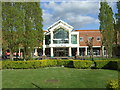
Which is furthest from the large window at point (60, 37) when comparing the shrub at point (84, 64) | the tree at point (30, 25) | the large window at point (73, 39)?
the shrub at point (84, 64)

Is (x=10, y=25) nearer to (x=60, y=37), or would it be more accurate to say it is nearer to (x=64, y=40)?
(x=60, y=37)

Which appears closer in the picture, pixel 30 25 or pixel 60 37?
pixel 30 25

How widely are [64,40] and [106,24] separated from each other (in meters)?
14.8

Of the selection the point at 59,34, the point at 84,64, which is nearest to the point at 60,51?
the point at 59,34

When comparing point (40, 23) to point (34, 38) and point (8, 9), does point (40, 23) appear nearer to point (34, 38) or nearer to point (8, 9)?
point (34, 38)

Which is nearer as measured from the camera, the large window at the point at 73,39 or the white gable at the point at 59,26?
the white gable at the point at 59,26

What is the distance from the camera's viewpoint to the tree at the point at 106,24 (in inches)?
1243

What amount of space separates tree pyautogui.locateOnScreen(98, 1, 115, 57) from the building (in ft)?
38.9

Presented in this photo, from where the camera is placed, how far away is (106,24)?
106ft

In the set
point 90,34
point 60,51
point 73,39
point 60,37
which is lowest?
point 60,51

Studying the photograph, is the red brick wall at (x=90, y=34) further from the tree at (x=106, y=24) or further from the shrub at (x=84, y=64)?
the shrub at (x=84, y=64)

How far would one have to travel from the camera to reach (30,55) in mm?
24688

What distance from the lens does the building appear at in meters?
43.3

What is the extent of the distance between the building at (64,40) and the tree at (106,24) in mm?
11843
